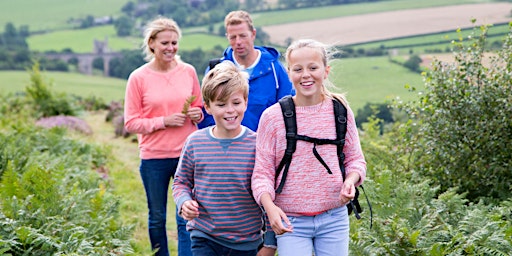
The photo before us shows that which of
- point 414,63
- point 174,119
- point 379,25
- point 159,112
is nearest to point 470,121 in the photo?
point 174,119

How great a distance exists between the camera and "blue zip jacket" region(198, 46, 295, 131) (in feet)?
17.5

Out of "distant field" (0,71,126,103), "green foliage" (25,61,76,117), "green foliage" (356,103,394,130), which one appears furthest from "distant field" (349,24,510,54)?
"distant field" (0,71,126,103)

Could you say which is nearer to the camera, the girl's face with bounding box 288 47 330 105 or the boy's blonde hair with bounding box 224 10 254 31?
the girl's face with bounding box 288 47 330 105

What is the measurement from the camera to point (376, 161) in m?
7.79

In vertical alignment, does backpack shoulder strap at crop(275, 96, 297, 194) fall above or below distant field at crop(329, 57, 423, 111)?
above

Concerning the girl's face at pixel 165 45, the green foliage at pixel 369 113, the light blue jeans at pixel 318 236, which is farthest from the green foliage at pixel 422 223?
the green foliage at pixel 369 113

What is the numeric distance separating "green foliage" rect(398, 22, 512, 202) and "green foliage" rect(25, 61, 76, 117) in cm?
1300

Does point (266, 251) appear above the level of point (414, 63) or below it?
below

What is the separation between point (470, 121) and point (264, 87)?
2428 millimetres

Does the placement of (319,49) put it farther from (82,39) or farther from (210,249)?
(82,39)

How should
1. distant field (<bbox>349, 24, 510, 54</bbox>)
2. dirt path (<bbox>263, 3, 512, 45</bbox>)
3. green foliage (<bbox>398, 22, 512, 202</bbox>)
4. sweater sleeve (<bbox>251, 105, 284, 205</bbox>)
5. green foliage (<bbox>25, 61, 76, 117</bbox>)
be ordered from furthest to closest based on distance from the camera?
green foliage (<bbox>25, 61, 76, 117</bbox>), dirt path (<bbox>263, 3, 512, 45</bbox>), distant field (<bbox>349, 24, 510, 54</bbox>), green foliage (<bbox>398, 22, 512, 202</bbox>), sweater sleeve (<bbox>251, 105, 284, 205</bbox>)

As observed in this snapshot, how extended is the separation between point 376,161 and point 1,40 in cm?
4376

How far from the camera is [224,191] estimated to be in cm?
412

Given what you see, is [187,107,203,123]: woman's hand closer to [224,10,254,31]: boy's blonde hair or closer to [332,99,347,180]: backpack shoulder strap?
[224,10,254,31]: boy's blonde hair
